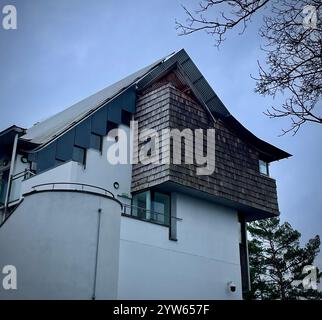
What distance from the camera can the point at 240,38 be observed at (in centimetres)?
714

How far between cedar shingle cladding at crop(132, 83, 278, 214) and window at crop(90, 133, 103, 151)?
1.72 metres

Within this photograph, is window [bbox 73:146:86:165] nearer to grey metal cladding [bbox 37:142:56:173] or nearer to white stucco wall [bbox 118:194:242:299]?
grey metal cladding [bbox 37:142:56:173]

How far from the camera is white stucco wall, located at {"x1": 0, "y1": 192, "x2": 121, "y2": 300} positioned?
12055mm

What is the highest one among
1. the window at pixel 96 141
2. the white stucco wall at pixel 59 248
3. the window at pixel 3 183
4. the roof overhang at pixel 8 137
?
the window at pixel 96 141

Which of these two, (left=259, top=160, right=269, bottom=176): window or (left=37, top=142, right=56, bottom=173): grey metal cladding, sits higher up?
(left=259, top=160, right=269, bottom=176): window

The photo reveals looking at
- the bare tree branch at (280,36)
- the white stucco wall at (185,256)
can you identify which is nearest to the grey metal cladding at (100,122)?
the white stucco wall at (185,256)

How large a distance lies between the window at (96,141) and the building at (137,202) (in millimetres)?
43

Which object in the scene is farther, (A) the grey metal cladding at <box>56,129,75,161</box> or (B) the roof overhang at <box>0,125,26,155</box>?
(A) the grey metal cladding at <box>56,129,75,161</box>

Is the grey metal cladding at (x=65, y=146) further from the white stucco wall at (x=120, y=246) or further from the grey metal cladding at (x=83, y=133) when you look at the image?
the white stucco wall at (x=120, y=246)

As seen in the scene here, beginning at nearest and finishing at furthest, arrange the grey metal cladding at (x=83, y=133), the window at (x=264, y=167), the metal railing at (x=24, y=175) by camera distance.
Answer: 1. the metal railing at (x=24, y=175)
2. the grey metal cladding at (x=83, y=133)
3. the window at (x=264, y=167)

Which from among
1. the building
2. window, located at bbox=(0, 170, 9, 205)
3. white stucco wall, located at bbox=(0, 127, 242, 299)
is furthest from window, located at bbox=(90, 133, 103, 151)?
window, located at bbox=(0, 170, 9, 205)

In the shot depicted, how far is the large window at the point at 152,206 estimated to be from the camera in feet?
58.7
